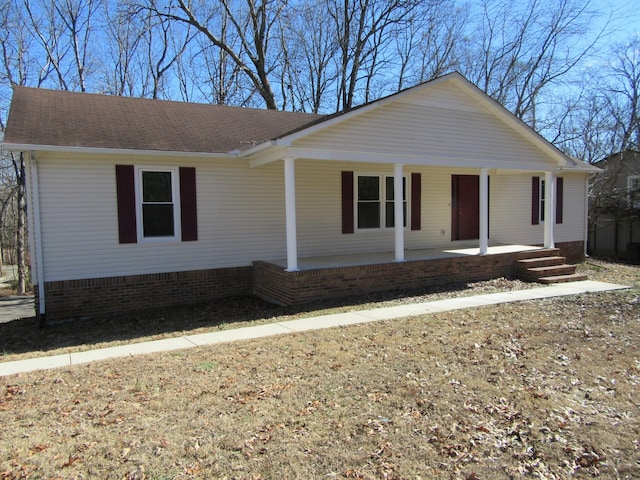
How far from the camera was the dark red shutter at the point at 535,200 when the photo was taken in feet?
47.7

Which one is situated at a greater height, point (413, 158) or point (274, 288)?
point (413, 158)

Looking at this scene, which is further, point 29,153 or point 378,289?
point 378,289

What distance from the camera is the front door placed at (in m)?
13.4

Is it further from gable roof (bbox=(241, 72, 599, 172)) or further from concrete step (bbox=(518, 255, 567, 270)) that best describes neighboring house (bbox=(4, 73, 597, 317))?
concrete step (bbox=(518, 255, 567, 270))

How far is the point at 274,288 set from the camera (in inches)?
372

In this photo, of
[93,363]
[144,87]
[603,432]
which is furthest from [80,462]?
[144,87]

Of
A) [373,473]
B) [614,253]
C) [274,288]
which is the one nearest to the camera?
[373,473]

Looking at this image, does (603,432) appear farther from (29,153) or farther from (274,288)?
(29,153)

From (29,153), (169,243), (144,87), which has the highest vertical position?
(144,87)

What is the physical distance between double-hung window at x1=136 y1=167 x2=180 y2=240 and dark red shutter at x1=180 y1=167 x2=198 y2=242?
0.35 feet

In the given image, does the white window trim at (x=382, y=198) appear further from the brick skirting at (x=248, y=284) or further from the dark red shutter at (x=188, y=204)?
the dark red shutter at (x=188, y=204)

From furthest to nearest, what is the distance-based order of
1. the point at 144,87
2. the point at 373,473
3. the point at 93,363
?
the point at 144,87 → the point at 93,363 → the point at 373,473

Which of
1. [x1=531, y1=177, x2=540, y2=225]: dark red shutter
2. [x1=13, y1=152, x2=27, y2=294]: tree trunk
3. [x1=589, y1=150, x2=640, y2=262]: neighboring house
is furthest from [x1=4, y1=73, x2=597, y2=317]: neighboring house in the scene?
[x1=13, y1=152, x2=27, y2=294]: tree trunk

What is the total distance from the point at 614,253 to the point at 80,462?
74.6ft
